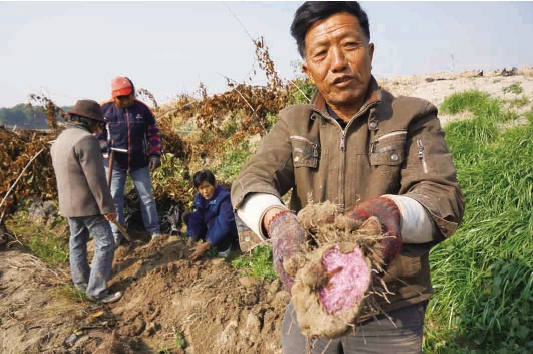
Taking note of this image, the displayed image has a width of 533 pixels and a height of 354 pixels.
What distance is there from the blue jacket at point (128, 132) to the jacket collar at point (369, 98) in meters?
4.05

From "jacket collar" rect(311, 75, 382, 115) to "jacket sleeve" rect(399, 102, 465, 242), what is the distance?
0.16m

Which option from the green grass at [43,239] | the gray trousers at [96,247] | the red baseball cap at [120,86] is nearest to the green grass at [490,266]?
the gray trousers at [96,247]

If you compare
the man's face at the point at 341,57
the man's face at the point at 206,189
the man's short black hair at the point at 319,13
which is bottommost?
the man's face at the point at 206,189

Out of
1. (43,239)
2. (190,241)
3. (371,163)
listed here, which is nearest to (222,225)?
(190,241)

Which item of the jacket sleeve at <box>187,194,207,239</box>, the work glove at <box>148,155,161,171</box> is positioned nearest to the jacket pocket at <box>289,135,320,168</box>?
the jacket sleeve at <box>187,194,207,239</box>

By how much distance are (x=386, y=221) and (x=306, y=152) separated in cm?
51

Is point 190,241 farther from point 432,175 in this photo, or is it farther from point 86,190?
point 432,175

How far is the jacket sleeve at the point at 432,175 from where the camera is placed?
128cm

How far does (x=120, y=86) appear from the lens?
4973 mm

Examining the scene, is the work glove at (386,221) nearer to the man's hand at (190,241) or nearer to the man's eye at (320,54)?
the man's eye at (320,54)

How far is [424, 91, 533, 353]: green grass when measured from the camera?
2.99 meters

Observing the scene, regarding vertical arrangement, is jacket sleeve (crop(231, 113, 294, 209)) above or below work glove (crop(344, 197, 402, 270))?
above

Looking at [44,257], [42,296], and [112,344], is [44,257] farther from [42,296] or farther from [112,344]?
[112,344]

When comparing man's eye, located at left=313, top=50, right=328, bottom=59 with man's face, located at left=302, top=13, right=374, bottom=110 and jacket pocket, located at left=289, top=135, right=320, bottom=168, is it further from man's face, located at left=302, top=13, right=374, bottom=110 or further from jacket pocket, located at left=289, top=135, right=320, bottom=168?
jacket pocket, located at left=289, top=135, right=320, bottom=168
